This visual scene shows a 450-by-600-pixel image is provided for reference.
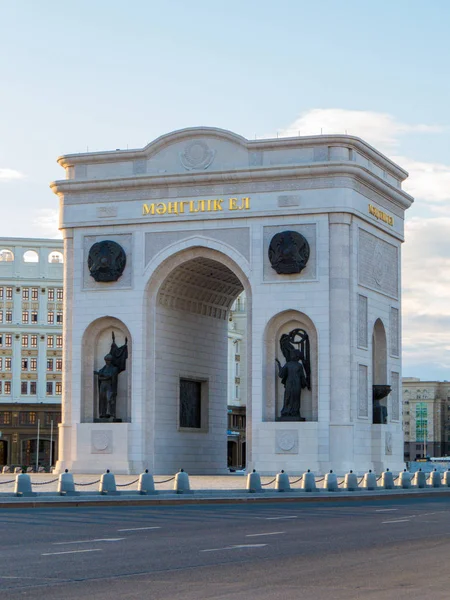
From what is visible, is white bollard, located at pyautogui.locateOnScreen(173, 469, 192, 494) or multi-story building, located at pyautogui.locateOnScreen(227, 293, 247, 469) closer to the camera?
white bollard, located at pyautogui.locateOnScreen(173, 469, 192, 494)

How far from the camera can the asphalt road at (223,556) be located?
17609mm

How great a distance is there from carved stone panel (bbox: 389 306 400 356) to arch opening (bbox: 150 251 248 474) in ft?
28.0

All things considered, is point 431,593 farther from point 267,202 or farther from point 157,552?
point 267,202

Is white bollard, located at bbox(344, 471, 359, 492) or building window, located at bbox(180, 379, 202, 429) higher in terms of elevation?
building window, located at bbox(180, 379, 202, 429)

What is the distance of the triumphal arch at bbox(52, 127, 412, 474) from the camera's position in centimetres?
6331

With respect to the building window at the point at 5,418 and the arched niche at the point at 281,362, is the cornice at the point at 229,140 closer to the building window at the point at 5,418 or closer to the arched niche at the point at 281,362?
the arched niche at the point at 281,362

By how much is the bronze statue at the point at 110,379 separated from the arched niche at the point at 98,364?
0.34 meters

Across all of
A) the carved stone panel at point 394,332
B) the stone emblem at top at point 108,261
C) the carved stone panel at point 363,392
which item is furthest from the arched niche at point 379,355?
the stone emblem at top at point 108,261

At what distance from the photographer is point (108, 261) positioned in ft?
220

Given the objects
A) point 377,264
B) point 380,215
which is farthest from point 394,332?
point 380,215

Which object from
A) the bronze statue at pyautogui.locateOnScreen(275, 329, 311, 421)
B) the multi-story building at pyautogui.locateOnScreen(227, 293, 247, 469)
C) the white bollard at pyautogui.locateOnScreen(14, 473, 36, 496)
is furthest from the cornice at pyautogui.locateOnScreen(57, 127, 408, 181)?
the multi-story building at pyautogui.locateOnScreen(227, 293, 247, 469)

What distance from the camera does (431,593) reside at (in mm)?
17406

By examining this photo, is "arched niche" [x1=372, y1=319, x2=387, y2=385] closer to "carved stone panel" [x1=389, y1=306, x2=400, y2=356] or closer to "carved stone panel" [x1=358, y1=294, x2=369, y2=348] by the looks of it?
"carved stone panel" [x1=389, y1=306, x2=400, y2=356]

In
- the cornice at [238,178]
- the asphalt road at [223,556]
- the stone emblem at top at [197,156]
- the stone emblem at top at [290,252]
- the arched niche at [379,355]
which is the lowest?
the asphalt road at [223,556]
